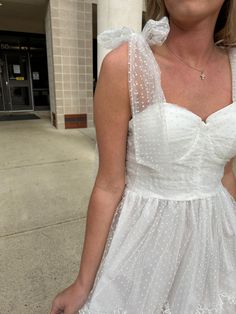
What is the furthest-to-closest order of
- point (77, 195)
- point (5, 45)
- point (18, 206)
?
1. point (5, 45)
2. point (77, 195)
3. point (18, 206)

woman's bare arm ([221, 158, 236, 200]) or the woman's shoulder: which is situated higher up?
the woman's shoulder

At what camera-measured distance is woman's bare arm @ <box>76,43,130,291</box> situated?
62 centimetres

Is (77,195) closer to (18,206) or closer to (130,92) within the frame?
(18,206)

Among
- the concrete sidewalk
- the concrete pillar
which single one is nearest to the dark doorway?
the concrete sidewalk

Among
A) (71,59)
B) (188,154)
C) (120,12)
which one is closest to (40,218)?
(188,154)

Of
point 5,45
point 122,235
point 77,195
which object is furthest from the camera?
point 5,45

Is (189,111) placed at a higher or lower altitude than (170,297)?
higher

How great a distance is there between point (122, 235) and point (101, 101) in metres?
0.34

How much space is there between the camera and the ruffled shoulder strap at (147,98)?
63 centimetres

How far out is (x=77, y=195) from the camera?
292cm

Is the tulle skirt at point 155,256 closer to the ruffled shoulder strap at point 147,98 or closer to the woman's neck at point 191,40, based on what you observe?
the ruffled shoulder strap at point 147,98

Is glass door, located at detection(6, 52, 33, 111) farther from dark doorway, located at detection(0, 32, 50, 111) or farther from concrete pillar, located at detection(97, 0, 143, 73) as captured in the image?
concrete pillar, located at detection(97, 0, 143, 73)

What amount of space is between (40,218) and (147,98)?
2119 millimetres

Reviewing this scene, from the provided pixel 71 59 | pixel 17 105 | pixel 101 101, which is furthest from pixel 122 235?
pixel 17 105
